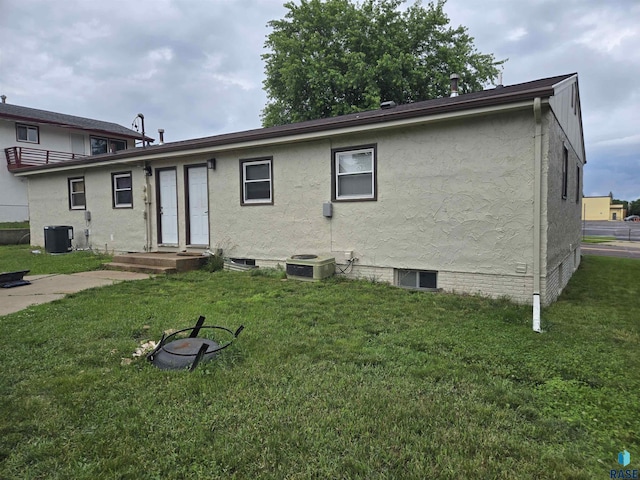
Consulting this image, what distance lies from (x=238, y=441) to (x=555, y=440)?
74.0 inches

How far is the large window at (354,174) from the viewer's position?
23.4ft

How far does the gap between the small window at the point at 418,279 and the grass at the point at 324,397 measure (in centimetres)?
160

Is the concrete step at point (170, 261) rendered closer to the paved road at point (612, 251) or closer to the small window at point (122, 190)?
the small window at point (122, 190)

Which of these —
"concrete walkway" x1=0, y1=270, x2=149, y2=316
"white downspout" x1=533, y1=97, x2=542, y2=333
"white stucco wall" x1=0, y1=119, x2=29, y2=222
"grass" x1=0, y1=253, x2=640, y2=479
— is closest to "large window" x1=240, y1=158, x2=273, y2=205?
"concrete walkway" x1=0, y1=270, x2=149, y2=316

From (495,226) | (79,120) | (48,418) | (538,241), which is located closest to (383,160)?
(495,226)

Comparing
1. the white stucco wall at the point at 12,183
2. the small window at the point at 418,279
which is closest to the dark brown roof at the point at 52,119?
the white stucco wall at the point at 12,183

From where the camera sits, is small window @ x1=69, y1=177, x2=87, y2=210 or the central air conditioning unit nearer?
the central air conditioning unit

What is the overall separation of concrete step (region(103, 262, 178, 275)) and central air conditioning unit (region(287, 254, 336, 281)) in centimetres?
281

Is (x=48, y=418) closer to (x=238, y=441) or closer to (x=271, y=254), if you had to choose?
(x=238, y=441)

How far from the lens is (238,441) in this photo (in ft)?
7.30

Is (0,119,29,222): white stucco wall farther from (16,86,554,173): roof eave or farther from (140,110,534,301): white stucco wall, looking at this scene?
(140,110,534,301): white stucco wall

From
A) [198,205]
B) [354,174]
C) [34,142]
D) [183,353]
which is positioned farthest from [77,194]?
[34,142]

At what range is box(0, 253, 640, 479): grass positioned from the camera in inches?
80.9

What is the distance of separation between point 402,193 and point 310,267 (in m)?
2.16
